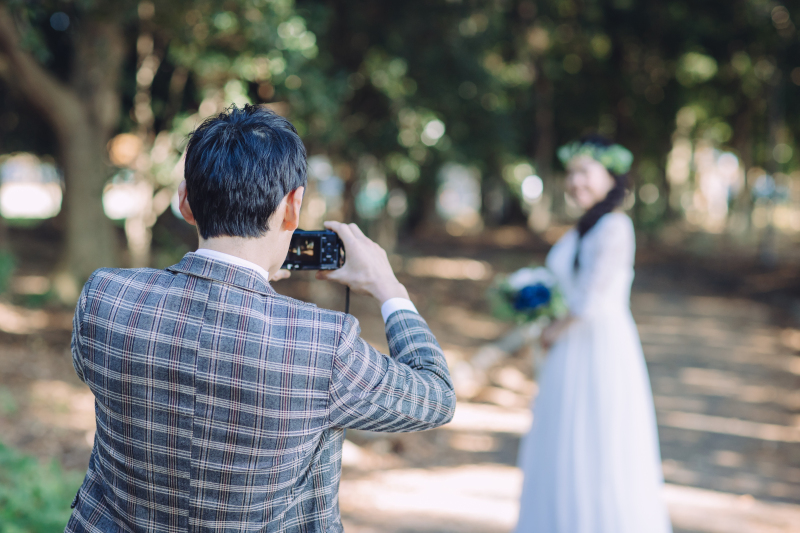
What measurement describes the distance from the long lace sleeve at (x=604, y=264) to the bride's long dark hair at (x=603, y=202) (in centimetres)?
6

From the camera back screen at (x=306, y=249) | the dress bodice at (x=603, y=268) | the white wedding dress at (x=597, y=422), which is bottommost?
the white wedding dress at (x=597, y=422)

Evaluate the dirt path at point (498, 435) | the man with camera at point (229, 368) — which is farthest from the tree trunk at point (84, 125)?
the man with camera at point (229, 368)

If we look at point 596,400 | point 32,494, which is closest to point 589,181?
point 596,400

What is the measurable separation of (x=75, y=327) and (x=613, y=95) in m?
25.1

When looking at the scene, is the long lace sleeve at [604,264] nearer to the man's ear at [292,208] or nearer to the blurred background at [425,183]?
the blurred background at [425,183]

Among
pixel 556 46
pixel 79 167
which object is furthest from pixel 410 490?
pixel 556 46

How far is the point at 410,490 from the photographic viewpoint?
215 inches

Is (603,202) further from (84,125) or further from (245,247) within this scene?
(84,125)

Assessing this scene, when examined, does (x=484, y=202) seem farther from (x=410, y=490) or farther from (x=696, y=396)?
(x=410, y=490)

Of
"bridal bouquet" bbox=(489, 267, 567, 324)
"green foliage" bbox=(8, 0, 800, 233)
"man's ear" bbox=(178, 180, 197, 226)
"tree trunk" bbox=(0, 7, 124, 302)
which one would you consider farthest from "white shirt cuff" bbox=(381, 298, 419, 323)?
"tree trunk" bbox=(0, 7, 124, 302)

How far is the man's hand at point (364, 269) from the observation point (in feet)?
5.55

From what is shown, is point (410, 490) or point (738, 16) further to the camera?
point (738, 16)

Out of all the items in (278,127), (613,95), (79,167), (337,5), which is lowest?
(278,127)

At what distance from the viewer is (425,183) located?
15.4m
